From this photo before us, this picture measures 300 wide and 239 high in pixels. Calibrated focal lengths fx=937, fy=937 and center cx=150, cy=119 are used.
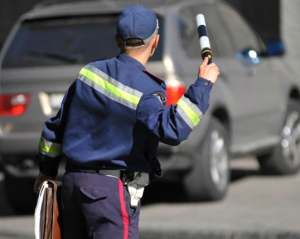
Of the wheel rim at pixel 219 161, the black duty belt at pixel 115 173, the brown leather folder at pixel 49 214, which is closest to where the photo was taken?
the black duty belt at pixel 115 173

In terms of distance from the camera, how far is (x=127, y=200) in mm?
3979

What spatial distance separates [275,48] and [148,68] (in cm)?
210

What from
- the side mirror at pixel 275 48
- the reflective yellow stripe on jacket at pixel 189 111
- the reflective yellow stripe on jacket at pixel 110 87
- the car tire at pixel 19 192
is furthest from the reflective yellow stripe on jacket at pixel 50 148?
the side mirror at pixel 275 48

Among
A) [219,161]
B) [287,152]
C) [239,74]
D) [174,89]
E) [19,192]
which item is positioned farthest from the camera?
[287,152]

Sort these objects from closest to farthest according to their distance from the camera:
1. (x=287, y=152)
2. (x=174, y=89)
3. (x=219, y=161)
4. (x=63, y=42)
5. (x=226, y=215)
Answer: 1. (x=174, y=89)
2. (x=226, y=215)
3. (x=63, y=42)
4. (x=219, y=161)
5. (x=287, y=152)

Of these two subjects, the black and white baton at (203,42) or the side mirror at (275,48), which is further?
the side mirror at (275,48)

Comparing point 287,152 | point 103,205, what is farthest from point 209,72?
point 287,152

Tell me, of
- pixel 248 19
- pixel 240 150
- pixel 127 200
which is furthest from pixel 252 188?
pixel 127 200

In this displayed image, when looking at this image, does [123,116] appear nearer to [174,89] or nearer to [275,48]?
[174,89]

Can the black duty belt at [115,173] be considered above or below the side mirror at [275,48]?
above

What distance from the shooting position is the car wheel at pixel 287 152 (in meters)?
10.0

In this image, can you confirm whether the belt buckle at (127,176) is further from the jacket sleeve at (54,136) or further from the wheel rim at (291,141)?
the wheel rim at (291,141)

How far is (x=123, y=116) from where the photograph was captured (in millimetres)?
3881

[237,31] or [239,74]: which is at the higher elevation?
[237,31]
